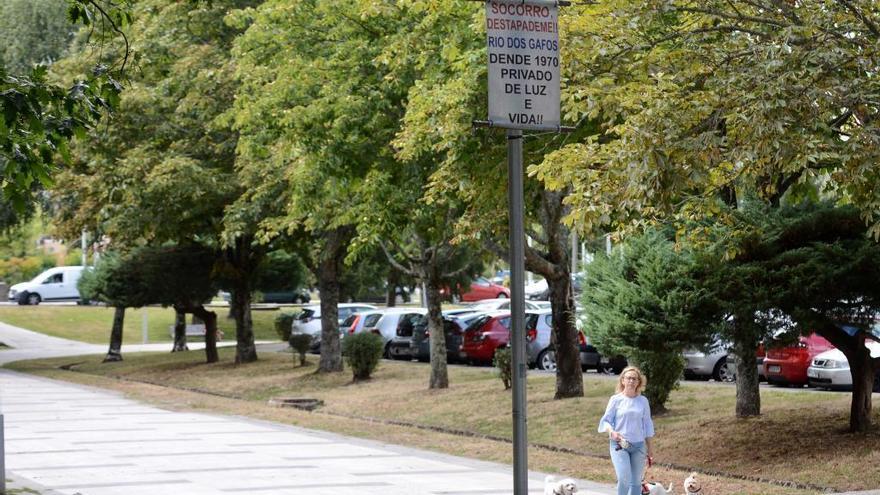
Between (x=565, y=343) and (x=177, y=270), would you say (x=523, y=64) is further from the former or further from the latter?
(x=177, y=270)

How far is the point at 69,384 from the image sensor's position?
3550 cm

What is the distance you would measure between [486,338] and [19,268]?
185 ft

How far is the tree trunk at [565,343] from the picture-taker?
926 inches

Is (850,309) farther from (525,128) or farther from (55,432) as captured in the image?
(55,432)

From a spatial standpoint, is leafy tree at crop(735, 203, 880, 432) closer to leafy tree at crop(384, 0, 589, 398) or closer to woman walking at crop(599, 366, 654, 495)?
leafy tree at crop(384, 0, 589, 398)

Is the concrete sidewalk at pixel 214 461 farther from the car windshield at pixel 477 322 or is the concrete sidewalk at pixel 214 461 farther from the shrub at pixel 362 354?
the car windshield at pixel 477 322

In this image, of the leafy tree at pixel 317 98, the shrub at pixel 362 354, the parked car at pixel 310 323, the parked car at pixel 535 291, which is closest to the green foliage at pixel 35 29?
the parked car at pixel 310 323

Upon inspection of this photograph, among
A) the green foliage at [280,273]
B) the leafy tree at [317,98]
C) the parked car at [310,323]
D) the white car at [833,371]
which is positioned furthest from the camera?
the green foliage at [280,273]

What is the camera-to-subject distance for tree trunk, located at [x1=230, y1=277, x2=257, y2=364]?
38312mm

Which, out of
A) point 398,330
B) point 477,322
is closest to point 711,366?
point 477,322

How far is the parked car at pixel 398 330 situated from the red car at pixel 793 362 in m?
14.5

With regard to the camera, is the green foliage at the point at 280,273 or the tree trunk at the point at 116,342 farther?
the tree trunk at the point at 116,342

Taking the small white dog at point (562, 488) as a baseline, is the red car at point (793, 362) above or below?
above

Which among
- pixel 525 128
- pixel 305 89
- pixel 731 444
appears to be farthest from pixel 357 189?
pixel 525 128
